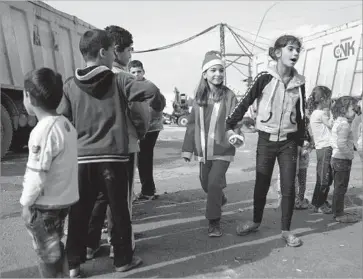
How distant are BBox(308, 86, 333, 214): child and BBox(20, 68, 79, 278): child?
330 centimetres

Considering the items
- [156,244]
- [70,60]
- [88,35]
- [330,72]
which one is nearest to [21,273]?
[156,244]

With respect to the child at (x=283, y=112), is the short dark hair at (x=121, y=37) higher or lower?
higher

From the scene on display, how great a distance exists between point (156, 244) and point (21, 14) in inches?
290

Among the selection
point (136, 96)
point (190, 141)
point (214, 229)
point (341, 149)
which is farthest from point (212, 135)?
point (341, 149)

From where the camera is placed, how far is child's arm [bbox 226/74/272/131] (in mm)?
3957

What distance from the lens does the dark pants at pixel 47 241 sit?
2574 mm

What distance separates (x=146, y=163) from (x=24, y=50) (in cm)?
550

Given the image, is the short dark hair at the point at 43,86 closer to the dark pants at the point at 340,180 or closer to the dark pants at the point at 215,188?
the dark pants at the point at 215,188

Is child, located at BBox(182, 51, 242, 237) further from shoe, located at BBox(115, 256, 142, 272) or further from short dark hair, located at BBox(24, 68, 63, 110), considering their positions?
short dark hair, located at BBox(24, 68, 63, 110)

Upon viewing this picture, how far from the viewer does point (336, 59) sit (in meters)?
12.5

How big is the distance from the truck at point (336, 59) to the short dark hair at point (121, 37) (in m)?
7.75

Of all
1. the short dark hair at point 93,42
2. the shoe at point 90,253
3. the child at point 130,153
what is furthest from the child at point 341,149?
the short dark hair at point 93,42

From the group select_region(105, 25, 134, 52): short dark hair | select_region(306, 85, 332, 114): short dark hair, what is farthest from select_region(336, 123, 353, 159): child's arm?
select_region(105, 25, 134, 52): short dark hair

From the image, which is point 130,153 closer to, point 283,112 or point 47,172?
point 47,172
